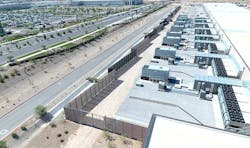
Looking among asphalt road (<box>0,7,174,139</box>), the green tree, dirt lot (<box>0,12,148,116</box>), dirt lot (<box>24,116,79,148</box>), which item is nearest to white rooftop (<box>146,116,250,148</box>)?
dirt lot (<box>24,116,79,148</box>)

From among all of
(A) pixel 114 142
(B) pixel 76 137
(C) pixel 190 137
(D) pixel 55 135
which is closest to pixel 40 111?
(D) pixel 55 135

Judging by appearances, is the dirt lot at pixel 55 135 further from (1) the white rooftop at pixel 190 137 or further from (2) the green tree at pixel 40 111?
(1) the white rooftop at pixel 190 137

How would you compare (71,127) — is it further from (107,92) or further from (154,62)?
(154,62)

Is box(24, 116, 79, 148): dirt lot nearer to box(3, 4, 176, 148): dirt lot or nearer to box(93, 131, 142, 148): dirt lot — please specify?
box(3, 4, 176, 148): dirt lot

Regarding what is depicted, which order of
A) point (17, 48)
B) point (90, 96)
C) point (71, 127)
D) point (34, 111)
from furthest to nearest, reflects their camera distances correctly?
1. point (17, 48)
2. point (90, 96)
3. point (34, 111)
4. point (71, 127)

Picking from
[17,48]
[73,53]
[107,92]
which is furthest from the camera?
[17,48]

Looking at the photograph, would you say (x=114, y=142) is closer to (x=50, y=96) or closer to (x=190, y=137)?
(x=190, y=137)

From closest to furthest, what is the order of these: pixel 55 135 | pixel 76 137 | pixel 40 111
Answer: pixel 76 137 → pixel 55 135 → pixel 40 111

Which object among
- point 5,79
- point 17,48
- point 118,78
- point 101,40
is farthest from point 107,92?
point 17,48
